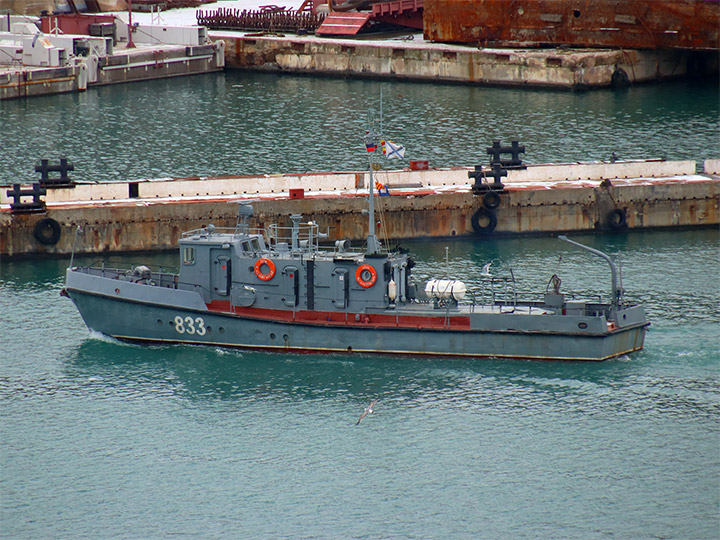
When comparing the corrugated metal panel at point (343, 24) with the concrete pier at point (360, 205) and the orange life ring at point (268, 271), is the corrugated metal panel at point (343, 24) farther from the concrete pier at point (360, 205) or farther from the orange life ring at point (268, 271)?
the orange life ring at point (268, 271)

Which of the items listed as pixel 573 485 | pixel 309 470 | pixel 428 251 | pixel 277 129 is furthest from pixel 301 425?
pixel 277 129

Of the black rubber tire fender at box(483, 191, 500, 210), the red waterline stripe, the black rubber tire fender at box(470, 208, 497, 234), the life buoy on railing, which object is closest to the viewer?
the red waterline stripe

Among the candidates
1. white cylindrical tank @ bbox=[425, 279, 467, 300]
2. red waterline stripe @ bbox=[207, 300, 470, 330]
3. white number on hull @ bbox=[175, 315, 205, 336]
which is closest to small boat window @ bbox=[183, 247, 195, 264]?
white number on hull @ bbox=[175, 315, 205, 336]

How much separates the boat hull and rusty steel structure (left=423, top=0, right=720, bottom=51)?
52.1 metres

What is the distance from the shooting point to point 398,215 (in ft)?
183

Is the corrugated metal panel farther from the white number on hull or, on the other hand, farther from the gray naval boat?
the white number on hull

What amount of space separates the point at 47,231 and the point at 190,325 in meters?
15.1

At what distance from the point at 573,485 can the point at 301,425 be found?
8.55 m

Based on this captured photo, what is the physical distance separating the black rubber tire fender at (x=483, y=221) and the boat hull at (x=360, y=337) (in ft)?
56.0

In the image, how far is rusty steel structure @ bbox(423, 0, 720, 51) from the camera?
86.1 meters

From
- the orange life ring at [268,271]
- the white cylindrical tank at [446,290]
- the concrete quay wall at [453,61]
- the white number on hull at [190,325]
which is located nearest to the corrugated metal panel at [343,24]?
the concrete quay wall at [453,61]

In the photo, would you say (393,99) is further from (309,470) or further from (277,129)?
(309,470)

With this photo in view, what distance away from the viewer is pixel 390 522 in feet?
102

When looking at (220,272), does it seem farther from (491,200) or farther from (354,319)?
(491,200)
